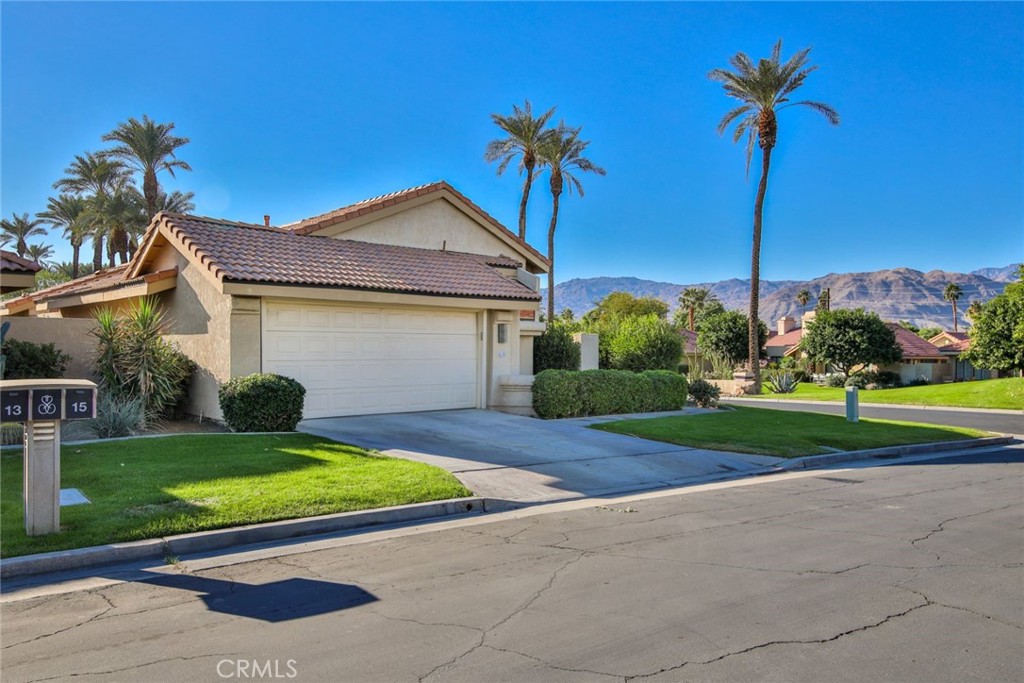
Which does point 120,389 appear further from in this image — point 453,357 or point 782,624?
point 782,624

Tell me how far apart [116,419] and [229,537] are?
636 centimetres

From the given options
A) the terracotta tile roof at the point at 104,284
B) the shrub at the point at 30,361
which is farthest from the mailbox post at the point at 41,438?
the terracotta tile roof at the point at 104,284

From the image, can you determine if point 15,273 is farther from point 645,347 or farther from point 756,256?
point 756,256

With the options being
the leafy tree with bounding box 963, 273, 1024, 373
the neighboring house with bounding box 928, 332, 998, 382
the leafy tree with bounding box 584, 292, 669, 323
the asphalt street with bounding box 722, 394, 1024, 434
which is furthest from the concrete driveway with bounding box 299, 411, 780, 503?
the leafy tree with bounding box 584, 292, 669, 323

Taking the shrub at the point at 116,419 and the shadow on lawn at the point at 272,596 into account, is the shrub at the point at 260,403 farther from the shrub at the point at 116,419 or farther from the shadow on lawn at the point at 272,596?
the shadow on lawn at the point at 272,596

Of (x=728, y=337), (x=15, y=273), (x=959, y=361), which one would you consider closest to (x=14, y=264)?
(x=15, y=273)

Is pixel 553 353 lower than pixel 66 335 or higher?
lower

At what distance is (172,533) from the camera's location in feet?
22.3

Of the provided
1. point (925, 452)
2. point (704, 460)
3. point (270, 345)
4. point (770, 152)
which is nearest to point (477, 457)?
point (704, 460)

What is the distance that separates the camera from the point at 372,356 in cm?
1527

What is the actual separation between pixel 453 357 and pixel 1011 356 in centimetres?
3472

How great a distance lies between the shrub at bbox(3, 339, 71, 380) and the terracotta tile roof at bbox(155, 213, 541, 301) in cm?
344

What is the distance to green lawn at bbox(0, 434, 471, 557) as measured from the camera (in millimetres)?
6871

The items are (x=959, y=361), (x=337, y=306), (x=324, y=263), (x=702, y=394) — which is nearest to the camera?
(x=337, y=306)
